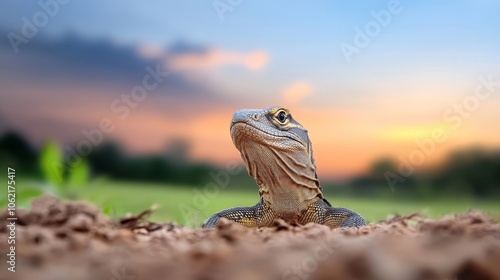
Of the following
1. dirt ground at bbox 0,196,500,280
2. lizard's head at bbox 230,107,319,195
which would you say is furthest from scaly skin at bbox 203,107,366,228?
dirt ground at bbox 0,196,500,280

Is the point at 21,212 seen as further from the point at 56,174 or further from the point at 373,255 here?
the point at 56,174

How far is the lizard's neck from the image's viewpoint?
6.74 metres

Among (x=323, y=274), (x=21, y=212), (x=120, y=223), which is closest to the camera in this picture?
(x=323, y=274)

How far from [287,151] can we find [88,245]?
377cm

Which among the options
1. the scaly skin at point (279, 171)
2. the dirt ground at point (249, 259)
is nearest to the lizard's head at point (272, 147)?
the scaly skin at point (279, 171)

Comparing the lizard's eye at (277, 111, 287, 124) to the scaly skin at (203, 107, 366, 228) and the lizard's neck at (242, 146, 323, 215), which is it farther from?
the lizard's neck at (242, 146, 323, 215)

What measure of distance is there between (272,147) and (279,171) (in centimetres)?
31

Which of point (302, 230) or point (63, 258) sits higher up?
point (302, 230)

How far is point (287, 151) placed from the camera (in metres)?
6.77

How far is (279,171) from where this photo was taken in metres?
6.75

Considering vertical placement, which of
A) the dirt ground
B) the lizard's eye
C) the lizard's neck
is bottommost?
the dirt ground

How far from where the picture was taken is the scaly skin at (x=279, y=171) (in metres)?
6.70

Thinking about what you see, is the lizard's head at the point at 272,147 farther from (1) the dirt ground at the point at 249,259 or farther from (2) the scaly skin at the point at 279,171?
(1) the dirt ground at the point at 249,259

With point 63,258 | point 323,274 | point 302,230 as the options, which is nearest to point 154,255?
point 63,258
